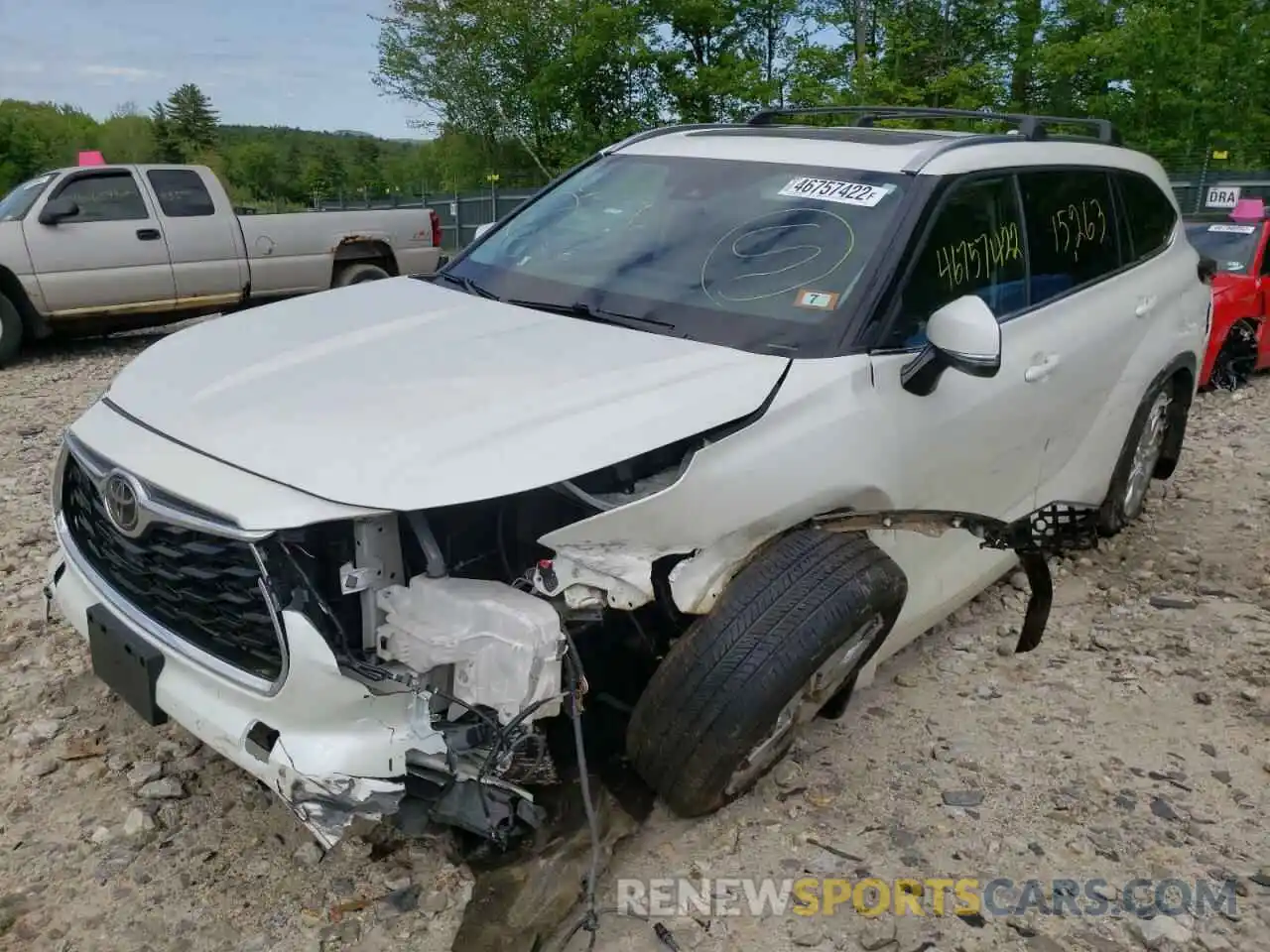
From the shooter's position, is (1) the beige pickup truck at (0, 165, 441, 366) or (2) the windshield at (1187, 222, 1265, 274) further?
(1) the beige pickup truck at (0, 165, 441, 366)

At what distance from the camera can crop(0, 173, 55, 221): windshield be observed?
368 inches

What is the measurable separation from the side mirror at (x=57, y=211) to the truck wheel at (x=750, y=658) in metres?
8.96

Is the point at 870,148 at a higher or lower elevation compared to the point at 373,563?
higher

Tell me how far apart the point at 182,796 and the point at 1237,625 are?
13.1 ft

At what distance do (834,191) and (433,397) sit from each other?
1551 mm

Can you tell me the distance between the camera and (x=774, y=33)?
2945cm

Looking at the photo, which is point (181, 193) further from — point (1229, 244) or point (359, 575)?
point (1229, 244)

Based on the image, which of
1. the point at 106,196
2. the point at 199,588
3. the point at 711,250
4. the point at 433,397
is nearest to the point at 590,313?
the point at 711,250

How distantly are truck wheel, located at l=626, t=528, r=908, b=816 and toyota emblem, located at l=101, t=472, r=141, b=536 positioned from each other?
51.3 inches

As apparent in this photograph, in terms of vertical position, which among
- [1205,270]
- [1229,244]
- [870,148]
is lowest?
[1229,244]

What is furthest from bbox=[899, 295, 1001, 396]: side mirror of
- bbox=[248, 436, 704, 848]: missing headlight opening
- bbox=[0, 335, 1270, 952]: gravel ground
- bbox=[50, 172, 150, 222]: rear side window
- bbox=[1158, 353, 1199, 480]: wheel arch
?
bbox=[50, 172, 150, 222]: rear side window

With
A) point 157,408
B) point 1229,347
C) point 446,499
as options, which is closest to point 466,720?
point 446,499

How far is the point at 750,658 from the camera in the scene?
8.02 feet

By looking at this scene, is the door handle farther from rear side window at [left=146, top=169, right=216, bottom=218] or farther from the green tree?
the green tree
